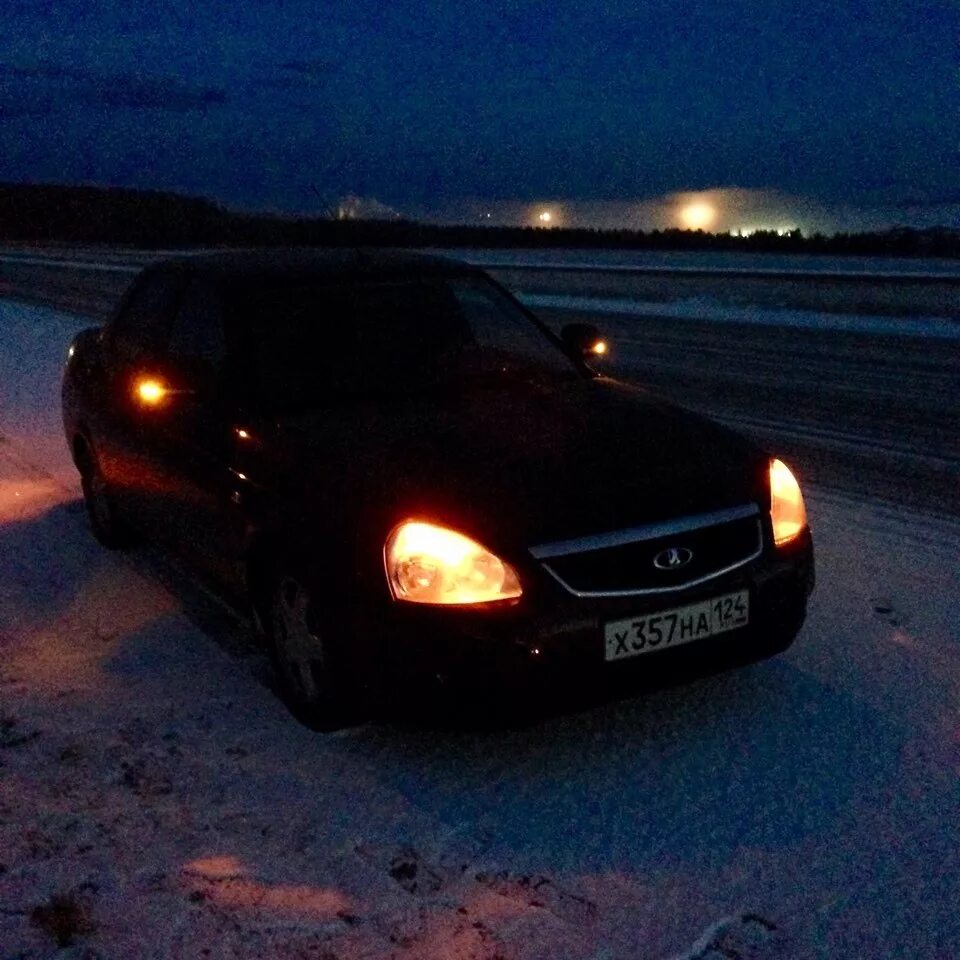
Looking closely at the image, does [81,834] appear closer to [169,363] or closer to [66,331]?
[169,363]

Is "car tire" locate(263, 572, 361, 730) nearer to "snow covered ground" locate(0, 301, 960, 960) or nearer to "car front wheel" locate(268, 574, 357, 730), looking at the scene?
"car front wheel" locate(268, 574, 357, 730)

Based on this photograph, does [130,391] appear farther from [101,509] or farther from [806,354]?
[806,354]

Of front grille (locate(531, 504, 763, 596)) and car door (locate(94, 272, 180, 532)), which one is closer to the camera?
front grille (locate(531, 504, 763, 596))

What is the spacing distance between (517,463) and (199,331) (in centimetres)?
182

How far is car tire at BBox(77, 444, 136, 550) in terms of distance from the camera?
593cm

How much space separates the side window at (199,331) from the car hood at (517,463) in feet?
1.94

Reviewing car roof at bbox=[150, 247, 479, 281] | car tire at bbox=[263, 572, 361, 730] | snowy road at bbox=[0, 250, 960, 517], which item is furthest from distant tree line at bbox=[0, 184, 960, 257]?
car tire at bbox=[263, 572, 361, 730]

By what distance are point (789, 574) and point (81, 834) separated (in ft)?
7.62

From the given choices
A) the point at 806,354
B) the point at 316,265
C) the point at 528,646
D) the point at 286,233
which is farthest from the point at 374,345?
the point at 286,233

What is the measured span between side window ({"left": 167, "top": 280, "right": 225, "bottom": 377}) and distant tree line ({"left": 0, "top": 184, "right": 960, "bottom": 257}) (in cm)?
702

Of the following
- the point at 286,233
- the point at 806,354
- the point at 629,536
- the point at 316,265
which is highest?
the point at 316,265

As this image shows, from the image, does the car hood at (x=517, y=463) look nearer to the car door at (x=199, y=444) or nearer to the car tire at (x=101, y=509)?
the car door at (x=199, y=444)

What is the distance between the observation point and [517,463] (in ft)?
12.0

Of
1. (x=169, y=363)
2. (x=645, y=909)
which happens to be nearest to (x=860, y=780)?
(x=645, y=909)
